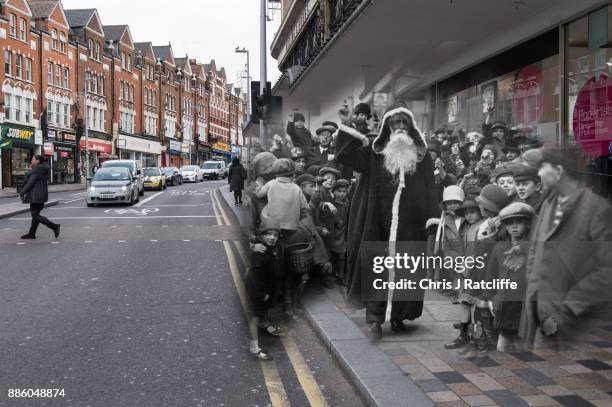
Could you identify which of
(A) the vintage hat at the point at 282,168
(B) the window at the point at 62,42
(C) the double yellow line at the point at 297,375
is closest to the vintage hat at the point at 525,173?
(C) the double yellow line at the point at 297,375

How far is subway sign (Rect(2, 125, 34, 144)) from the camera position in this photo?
38.7m

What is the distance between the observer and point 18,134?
40.5m

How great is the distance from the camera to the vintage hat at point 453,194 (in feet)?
15.9

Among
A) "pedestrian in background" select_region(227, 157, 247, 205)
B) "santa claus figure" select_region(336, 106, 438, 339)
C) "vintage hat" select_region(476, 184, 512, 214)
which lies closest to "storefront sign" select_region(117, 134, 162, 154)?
"pedestrian in background" select_region(227, 157, 247, 205)

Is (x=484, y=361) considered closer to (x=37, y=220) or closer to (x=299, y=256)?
(x=299, y=256)

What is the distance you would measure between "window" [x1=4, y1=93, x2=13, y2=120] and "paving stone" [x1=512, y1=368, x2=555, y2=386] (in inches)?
1625

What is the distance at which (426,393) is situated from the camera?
399 centimetres

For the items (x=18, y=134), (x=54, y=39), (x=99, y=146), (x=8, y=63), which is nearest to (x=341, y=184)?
(x=18, y=134)

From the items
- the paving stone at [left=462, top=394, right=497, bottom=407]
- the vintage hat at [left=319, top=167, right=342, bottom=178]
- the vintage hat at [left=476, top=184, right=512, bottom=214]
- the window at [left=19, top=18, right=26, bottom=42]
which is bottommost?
the paving stone at [left=462, top=394, right=497, bottom=407]

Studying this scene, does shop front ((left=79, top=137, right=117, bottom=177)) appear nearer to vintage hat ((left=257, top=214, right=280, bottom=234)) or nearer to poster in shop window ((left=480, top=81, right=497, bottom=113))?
poster in shop window ((left=480, top=81, right=497, bottom=113))

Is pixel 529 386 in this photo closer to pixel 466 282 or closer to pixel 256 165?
pixel 466 282

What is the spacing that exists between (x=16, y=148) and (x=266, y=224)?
1570 inches

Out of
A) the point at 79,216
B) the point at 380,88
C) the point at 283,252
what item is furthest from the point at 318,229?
the point at 79,216

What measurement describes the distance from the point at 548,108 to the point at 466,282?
5614 mm
